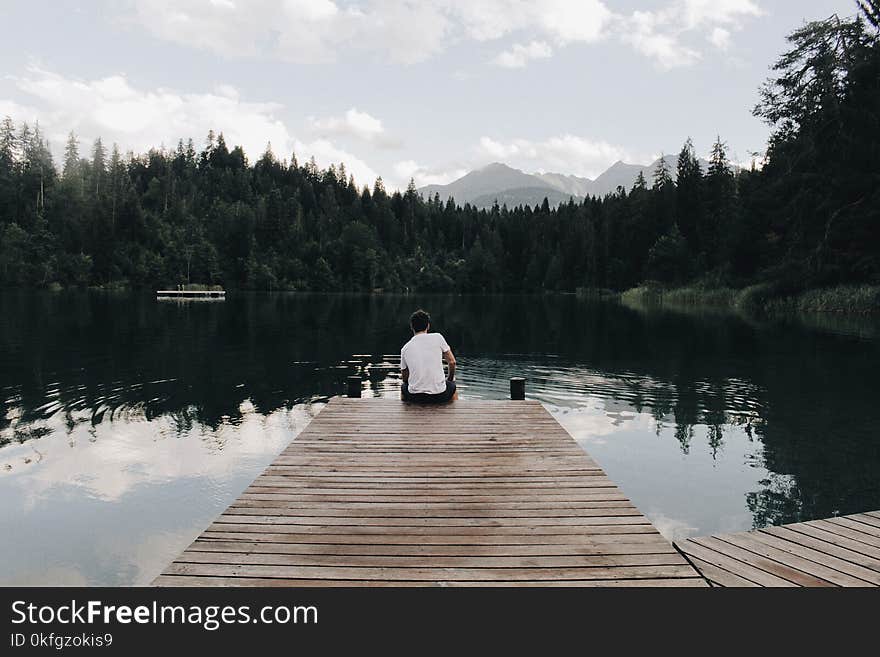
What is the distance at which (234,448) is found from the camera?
39.9 ft

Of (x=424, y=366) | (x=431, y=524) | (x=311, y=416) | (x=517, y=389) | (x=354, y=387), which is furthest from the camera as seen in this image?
(x=311, y=416)

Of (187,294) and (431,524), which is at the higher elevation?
(187,294)

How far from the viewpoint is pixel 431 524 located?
18.7ft

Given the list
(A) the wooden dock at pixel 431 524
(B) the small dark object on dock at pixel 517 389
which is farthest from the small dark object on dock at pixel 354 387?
(A) the wooden dock at pixel 431 524

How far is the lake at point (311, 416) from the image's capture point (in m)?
8.56

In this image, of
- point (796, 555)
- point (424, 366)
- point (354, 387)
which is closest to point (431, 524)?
point (796, 555)

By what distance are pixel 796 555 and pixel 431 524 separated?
3656 millimetres

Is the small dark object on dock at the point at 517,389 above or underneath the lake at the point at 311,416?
above

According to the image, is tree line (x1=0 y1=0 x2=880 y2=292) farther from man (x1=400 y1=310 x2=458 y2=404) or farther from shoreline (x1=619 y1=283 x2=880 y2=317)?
man (x1=400 y1=310 x2=458 y2=404)

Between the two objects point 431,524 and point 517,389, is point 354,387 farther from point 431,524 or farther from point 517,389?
point 431,524

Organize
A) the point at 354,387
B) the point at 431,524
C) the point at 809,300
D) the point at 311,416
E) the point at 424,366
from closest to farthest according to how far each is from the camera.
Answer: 1. the point at 431,524
2. the point at 424,366
3. the point at 354,387
4. the point at 311,416
5. the point at 809,300

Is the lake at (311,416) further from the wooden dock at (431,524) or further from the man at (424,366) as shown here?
the man at (424,366)
